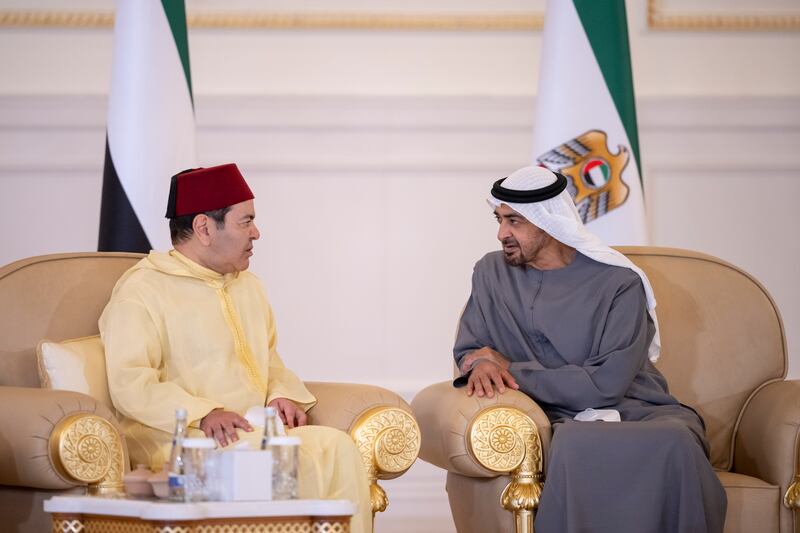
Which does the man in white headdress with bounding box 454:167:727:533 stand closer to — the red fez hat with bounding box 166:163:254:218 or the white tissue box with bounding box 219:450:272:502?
the red fez hat with bounding box 166:163:254:218

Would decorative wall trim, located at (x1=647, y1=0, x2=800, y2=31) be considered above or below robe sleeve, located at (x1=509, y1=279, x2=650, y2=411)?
above

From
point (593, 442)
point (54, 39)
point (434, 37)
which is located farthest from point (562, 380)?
point (54, 39)

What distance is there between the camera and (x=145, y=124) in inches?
179

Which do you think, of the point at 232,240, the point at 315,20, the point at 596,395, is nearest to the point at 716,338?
the point at 596,395

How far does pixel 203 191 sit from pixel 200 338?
0.44 metres

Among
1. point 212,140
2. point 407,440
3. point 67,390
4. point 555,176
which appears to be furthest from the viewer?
point 212,140

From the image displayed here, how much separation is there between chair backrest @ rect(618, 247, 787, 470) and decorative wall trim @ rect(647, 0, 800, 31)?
1.80 m

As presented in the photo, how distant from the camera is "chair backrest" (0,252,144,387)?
3463mm

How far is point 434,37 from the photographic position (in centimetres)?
545

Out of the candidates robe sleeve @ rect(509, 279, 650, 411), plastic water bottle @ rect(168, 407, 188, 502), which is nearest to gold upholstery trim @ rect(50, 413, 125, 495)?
plastic water bottle @ rect(168, 407, 188, 502)

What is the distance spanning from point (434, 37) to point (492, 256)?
180cm

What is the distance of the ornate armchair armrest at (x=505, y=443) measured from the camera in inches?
128

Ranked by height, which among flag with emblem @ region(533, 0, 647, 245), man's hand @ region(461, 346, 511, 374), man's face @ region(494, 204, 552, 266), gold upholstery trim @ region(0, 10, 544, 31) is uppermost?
gold upholstery trim @ region(0, 10, 544, 31)

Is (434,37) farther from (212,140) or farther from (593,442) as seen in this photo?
(593,442)
